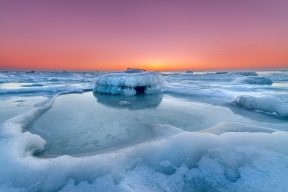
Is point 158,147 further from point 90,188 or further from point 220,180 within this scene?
point 90,188

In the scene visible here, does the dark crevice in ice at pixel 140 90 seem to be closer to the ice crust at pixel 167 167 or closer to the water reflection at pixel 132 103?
the water reflection at pixel 132 103

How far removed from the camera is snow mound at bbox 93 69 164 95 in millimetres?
11890

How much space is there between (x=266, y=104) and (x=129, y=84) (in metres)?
8.62

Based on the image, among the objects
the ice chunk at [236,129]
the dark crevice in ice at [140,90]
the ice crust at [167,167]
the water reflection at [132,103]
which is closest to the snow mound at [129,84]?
the dark crevice in ice at [140,90]

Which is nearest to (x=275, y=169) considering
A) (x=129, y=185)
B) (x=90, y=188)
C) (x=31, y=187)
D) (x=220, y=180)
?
(x=220, y=180)

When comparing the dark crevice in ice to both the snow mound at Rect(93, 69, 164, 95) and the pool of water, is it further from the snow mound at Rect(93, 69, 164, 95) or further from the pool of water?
the pool of water

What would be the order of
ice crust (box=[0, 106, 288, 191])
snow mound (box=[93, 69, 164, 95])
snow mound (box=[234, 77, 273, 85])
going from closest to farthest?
ice crust (box=[0, 106, 288, 191])
snow mound (box=[93, 69, 164, 95])
snow mound (box=[234, 77, 273, 85])

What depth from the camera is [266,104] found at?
19.8ft

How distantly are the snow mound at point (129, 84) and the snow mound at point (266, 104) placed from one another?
22.2 feet

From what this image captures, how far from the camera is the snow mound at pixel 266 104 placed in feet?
17.7

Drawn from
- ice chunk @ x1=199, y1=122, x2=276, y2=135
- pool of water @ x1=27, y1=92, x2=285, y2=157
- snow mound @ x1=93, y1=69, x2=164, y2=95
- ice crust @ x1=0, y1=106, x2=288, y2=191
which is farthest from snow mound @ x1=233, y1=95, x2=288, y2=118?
snow mound @ x1=93, y1=69, x2=164, y2=95

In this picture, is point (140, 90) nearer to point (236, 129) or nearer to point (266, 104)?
point (266, 104)

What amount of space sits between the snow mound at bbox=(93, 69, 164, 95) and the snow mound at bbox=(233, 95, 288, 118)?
22.2ft

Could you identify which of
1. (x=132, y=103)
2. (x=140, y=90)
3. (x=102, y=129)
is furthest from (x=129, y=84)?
(x=102, y=129)
